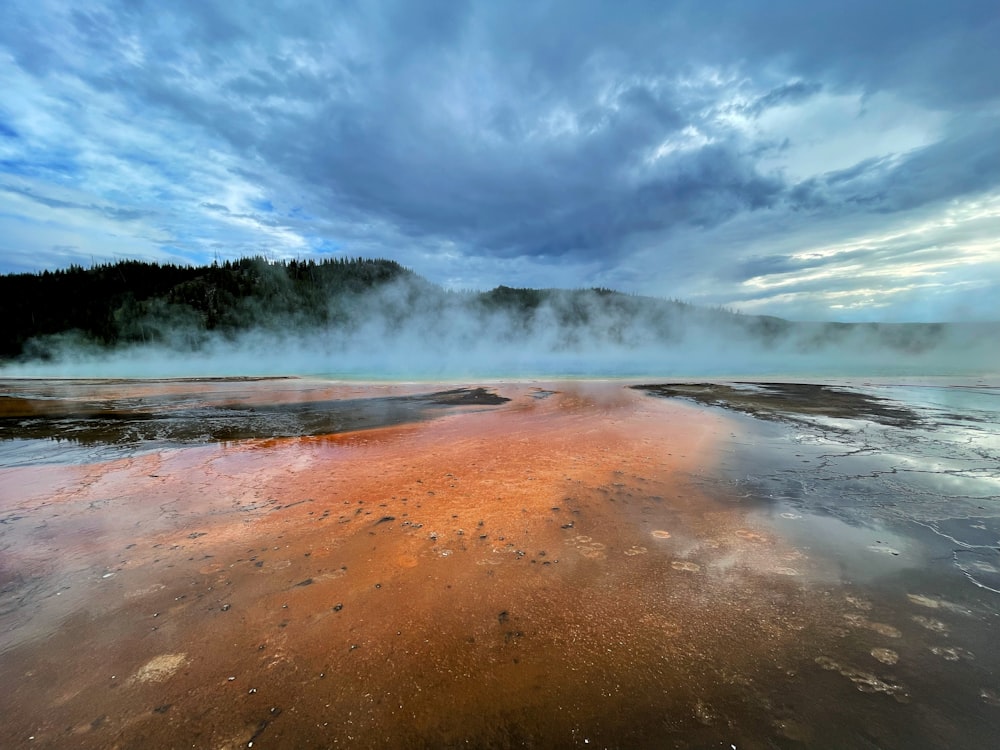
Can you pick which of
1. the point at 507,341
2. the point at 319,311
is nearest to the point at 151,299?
the point at 319,311

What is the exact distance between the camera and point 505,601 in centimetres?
316

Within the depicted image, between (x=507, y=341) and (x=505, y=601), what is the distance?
7661 centimetres

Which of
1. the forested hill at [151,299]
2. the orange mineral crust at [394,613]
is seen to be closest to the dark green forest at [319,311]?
the forested hill at [151,299]

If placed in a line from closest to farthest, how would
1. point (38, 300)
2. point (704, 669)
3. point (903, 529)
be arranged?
1. point (704, 669)
2. point (903, 529)
3. point (38, 300)

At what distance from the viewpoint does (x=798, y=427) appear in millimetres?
9508

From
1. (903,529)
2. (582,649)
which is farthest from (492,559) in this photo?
(903,529)

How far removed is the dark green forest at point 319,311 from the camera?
63.2 meters

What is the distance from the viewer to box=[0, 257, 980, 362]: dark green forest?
207 ft

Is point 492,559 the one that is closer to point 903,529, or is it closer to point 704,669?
point 704,669

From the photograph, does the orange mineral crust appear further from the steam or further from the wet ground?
the steam

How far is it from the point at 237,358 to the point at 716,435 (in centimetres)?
5837

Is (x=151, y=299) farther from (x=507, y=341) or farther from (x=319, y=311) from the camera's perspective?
(x=507, y=341)

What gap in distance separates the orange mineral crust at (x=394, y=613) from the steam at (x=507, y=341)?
3731 centimetres

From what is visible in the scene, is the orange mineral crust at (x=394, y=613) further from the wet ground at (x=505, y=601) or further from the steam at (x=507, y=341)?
the steam at (x=507, y=341)
